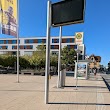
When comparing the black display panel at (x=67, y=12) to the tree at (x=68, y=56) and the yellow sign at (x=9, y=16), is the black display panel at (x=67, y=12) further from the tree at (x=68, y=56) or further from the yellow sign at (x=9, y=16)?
the tree at (x=68, y=56)

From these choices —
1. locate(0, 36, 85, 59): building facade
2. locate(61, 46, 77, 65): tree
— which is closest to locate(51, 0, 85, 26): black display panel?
locate(61, 46, 77, 65): tree

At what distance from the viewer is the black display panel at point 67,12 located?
339 inches

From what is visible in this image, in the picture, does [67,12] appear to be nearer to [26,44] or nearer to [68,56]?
[68,56]

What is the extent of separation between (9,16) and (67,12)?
10.6m

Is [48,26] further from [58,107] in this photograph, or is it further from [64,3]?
[58,107]

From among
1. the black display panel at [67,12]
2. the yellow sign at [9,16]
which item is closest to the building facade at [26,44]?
the yellow sign at [9,16]

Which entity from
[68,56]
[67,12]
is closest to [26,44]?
[68,56]

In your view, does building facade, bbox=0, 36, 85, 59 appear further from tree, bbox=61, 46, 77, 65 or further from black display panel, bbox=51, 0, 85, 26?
black display panel, bbox=51, 0, 85, 26

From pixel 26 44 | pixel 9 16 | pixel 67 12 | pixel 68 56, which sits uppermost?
pixel 26 44

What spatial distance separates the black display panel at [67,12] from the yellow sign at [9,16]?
948 cm

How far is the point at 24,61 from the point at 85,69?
33.2 meters

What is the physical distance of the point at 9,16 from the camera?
18656mm

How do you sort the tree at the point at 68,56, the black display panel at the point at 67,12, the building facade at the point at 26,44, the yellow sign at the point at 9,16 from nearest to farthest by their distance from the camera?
the black display panel at the point at 67,12 < the yellow sign at the point at 9,16 < the tree at the point at 68,56 < the building facade at the point at 26,44

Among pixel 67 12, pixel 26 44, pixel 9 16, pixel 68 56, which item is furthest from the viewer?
pixel 26 44
